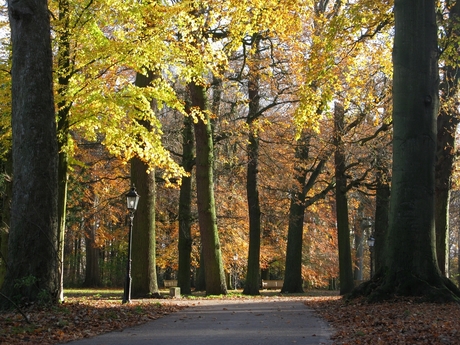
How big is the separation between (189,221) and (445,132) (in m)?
12.4

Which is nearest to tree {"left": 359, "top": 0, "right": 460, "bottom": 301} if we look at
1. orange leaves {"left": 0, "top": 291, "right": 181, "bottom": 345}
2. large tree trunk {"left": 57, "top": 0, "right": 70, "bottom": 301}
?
orange leaves {"left": 0, "top": 291, "right": 181, "bottom": 345}

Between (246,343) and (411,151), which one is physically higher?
(411,151)

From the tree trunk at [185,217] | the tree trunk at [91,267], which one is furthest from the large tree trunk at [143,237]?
the tree trunk at [91,267]

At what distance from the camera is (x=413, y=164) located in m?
11.8

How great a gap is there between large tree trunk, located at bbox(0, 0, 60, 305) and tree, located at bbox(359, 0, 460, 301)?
667 cm

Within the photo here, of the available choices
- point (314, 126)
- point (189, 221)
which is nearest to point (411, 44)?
point (314, 126)

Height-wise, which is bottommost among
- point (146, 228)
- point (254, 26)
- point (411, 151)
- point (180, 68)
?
point (146, 228)

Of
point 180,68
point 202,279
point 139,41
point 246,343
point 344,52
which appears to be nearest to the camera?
point 246,343

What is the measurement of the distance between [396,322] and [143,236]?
11.1 meters

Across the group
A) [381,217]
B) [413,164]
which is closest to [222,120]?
[381,217]

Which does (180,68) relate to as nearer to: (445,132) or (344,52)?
(344,52)

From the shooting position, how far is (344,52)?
1689 cm

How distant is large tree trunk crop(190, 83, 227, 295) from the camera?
67.5ft

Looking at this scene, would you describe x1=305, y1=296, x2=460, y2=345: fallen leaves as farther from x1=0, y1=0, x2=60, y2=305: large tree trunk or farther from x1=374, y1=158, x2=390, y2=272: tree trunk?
x1=374, y1=158, x2=390, y2=272: tree trunk
